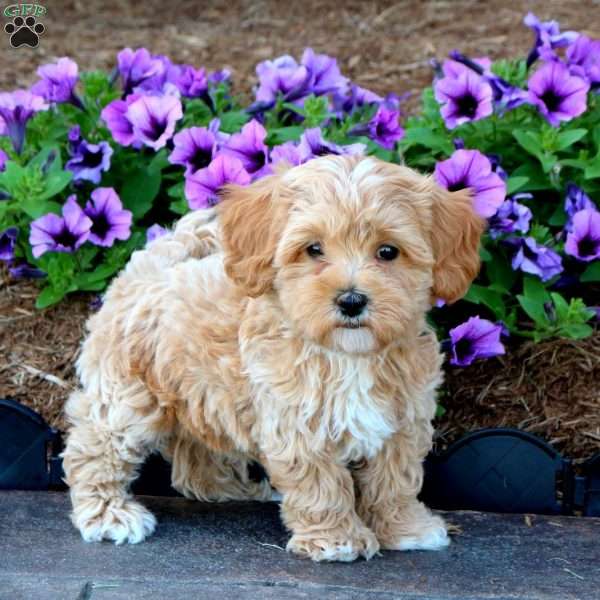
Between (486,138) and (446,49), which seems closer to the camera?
(486,138)

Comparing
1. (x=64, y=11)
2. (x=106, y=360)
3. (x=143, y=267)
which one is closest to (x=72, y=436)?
(x=106, y=360)

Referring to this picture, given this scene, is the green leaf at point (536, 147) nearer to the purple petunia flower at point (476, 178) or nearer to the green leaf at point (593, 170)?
the green leaf at point (593, 170)

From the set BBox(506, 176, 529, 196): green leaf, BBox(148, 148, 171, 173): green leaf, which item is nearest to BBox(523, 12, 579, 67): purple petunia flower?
BBox(506, 176, 529, 196): green leaf

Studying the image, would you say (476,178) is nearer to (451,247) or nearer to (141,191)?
(451,247)

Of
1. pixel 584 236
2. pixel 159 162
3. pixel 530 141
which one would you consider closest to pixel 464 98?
pixel 530 141

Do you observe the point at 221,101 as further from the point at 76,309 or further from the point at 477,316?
the point at 477,316

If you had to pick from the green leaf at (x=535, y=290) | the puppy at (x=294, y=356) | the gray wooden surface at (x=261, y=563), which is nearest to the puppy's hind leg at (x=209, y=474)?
the puppy at (x=294, y=356)

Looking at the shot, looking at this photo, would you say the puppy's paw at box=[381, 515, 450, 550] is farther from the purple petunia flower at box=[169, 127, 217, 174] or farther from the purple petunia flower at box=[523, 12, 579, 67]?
the purple petunia flower at box=[523, 12, 579, 67]
